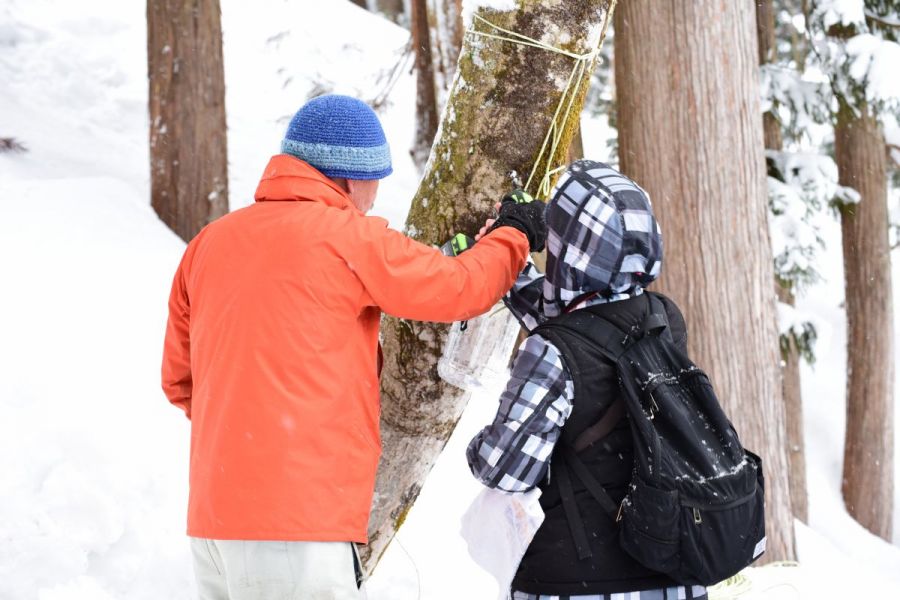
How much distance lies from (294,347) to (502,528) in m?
0.72

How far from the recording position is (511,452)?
2.21 m

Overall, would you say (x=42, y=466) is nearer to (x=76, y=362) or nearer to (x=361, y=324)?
(x=76, y=362)

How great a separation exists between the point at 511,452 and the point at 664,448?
37 cm

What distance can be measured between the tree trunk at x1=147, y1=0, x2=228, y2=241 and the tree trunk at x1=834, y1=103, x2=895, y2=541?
677cm

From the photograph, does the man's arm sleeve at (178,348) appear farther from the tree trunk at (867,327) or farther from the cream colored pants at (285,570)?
the tree trunk at (867,327)

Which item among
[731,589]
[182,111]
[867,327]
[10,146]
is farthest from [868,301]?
[10,146]

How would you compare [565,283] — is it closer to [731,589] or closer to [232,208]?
[731,589]

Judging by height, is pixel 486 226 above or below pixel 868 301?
above

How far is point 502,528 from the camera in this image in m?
2.34

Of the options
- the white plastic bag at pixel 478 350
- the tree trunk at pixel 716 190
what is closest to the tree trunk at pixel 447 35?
the tree trunk at pixel 716 190

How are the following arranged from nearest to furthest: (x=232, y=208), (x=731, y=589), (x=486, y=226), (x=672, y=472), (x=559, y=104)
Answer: (x=672, y=472) < (x=486, y=226) < (x=559, y=104) < (x=731, y=589) < (x=232, y=208)

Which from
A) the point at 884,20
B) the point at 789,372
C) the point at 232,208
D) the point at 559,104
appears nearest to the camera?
the point at 559,104

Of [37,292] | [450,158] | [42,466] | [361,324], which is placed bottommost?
[42,466]

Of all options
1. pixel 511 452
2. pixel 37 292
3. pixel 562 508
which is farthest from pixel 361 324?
pixel 37 292
